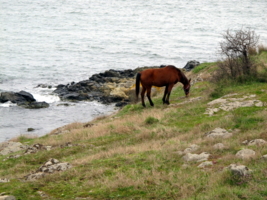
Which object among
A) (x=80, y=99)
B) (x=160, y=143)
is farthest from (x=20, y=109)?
(x=160, y=143)

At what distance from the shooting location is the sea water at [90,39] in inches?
1266

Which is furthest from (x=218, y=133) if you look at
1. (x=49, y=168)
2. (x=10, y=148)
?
(x=10, y=148)

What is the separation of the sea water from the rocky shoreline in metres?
0.90

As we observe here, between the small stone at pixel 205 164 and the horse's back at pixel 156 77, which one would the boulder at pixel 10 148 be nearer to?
the horse's back at pixel 156 77

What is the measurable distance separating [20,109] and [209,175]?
24.5 meters

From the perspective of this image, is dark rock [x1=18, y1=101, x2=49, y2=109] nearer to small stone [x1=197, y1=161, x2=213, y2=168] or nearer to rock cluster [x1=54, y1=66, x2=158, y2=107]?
rock cluster [x1=54, y1=66, x2=158, y2=107]

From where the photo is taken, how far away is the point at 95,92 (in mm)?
35875

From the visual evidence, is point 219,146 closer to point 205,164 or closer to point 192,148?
point 192,148

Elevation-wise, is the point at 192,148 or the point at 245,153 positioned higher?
the point at 245,153

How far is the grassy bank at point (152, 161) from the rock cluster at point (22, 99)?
13.2m

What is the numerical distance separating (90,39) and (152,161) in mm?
52868

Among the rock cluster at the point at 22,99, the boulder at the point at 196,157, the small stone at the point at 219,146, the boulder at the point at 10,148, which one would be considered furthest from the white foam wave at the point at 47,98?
the boulder at the point at 196,157

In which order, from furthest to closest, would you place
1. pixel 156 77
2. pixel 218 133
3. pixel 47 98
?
1. pixel 47 98
2. pixel 156 77
3. pixel 218 133

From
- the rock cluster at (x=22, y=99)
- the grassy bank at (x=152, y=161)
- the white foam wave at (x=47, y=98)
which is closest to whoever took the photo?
the grassy bank at (x=152, y=161)
